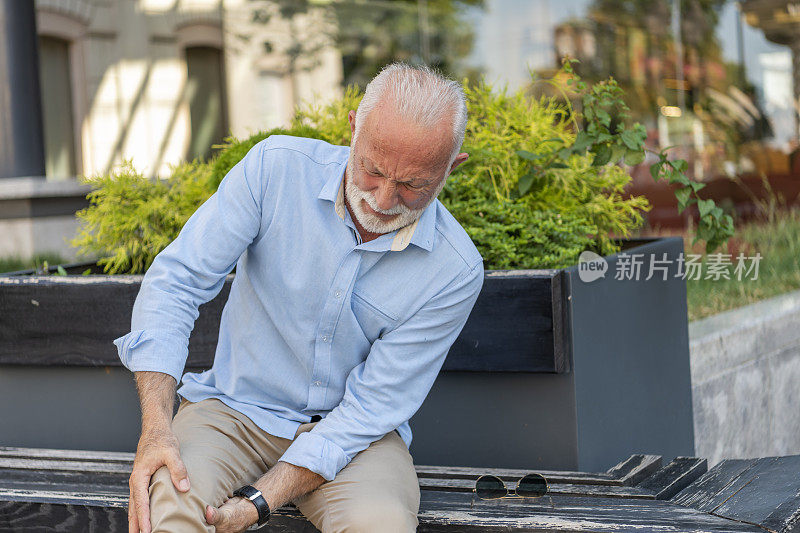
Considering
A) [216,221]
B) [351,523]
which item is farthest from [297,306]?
[351,523]

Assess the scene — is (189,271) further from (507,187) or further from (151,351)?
(507,187)

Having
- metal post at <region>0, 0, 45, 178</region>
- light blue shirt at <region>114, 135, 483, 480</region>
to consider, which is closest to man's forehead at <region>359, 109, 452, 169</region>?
light blue shirt at <region>114, 135, 483, 480</region>

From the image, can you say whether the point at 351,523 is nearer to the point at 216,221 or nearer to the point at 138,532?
the point at 138,532

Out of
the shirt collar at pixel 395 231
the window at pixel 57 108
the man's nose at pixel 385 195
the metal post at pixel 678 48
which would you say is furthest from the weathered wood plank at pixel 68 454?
the window at pixel 57 108

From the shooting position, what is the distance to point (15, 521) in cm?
275

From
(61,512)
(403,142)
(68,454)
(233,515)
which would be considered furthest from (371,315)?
(68,454)

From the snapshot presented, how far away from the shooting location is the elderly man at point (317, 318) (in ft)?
7.28

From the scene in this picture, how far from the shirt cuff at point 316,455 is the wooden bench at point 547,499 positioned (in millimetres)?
235

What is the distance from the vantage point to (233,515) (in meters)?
2.19

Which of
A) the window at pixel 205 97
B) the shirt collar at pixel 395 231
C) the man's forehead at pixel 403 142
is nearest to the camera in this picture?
the man's forehead at pixel 403 142

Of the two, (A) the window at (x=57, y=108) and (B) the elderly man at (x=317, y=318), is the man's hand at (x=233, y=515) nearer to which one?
(B) the elderly man at (x=317, y=318)

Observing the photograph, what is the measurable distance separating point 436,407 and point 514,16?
446 inches

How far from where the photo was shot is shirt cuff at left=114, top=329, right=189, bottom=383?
2.21 m

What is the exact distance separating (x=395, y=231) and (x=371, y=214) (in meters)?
0.10
